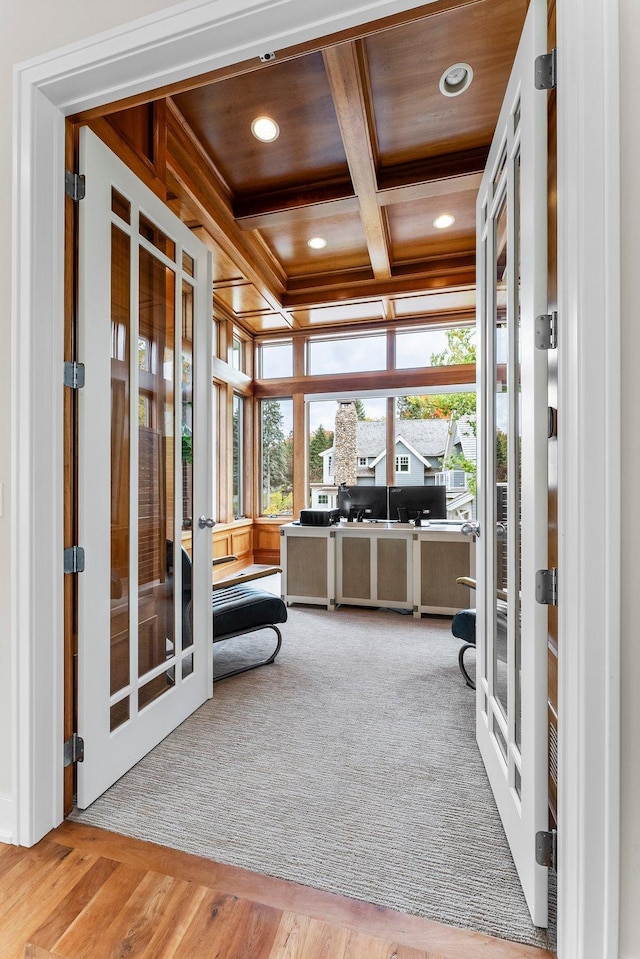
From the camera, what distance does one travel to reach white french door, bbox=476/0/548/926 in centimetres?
121

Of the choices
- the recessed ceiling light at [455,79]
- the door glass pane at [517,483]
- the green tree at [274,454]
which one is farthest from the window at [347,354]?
the door glass pane at [517,483]

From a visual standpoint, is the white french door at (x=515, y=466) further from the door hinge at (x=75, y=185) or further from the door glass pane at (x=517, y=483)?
the door hinge at (x=75, y=185)

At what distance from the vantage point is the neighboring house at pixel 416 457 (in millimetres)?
6266

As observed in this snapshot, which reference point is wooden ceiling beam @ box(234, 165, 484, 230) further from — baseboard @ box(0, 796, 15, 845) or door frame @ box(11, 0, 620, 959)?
baseboard @ box(0, 796, 15, 845)

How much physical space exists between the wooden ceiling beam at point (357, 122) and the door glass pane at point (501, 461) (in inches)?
48.5

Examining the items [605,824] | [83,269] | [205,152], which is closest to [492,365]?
[605,824]

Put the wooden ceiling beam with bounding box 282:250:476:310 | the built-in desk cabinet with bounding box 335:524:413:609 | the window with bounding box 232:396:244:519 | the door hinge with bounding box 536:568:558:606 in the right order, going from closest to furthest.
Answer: the door hinge with bounding box 536:568:558:606
the built-in desk cabinet with bounding box 335:524:413:609
the wooden ceiling beam with bounding box 282:250:476:310
the window with bounding box 232:396:244:519

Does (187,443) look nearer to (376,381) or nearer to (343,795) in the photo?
(343,795)

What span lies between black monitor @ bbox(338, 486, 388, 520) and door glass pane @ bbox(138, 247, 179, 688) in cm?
280

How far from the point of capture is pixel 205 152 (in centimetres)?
329

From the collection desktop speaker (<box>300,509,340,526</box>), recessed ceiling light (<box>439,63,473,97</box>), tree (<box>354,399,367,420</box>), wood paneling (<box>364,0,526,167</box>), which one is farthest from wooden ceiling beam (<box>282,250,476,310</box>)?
desktop speaker (<box>300,509,340,526</box>)

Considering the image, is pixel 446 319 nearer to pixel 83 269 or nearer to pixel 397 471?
pixel 397 471

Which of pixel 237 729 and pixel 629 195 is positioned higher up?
pixel 629 195

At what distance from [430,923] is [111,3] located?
2811 millimetres
